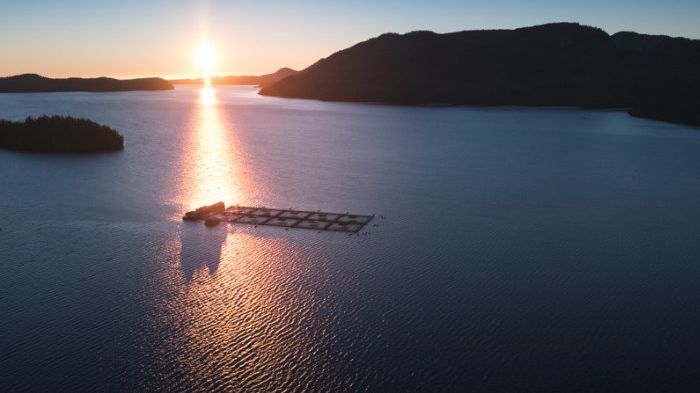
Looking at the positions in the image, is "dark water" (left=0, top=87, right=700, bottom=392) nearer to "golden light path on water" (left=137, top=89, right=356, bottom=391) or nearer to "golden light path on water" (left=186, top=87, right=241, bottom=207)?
"golden light path on water" (left=137, top=89, right=356, bottom=391)

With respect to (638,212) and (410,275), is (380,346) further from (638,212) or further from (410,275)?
(638,212)

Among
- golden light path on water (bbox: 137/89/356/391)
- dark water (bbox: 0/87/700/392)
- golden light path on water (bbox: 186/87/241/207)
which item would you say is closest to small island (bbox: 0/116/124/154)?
golden light path on water (bbox: 186/87/241/207)

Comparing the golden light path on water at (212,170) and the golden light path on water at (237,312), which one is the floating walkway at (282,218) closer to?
the golden light path on water at (237,312)

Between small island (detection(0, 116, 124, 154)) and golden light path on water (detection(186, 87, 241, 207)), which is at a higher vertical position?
small island (detection(0, 116, 124, 154))

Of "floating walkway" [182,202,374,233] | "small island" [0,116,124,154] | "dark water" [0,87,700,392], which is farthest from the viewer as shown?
"small island" [0,116,124,154]

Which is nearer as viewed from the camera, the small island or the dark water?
the dark water

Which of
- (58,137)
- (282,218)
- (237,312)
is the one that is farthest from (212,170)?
(237,312)
